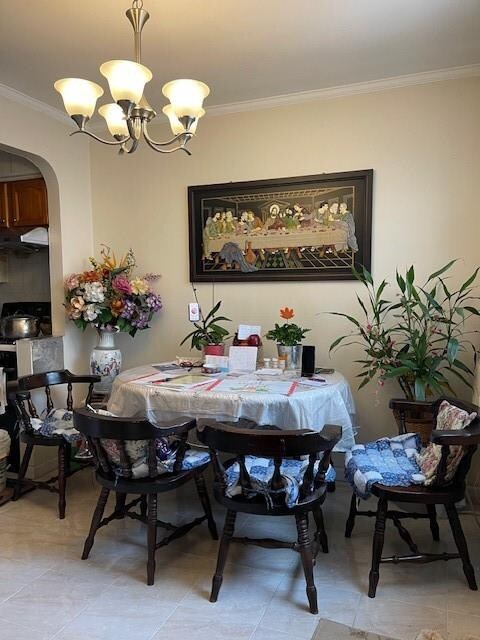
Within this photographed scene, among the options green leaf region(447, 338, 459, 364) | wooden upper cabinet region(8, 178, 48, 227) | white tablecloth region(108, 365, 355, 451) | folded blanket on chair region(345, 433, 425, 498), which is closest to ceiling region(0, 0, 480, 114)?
wooden upper cabinet region(8, 178, 48, 227)

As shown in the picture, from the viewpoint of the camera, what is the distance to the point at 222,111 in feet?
11.1

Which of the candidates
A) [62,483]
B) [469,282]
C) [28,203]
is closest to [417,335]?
[469,282]

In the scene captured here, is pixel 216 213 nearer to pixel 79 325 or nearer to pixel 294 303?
pixel 294 303

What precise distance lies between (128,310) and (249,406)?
4.64ft

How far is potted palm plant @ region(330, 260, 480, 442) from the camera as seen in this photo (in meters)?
2.65

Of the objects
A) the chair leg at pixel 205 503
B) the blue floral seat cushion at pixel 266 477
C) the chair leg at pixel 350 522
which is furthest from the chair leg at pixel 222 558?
the chair leg at pixel 350 522

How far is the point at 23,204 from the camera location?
143 inches

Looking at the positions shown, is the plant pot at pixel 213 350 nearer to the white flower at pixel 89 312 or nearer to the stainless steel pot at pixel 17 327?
the white flower at pixel 89 312

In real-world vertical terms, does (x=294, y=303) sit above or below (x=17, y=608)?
above

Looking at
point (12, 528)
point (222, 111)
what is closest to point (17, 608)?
point (12, 528)

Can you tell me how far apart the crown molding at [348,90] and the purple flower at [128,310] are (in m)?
1.46

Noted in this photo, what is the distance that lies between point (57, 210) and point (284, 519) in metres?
2.62

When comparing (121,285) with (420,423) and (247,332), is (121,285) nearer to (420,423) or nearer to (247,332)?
(247,332)

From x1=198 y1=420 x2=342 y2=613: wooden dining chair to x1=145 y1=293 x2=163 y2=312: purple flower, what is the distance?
155 centimetres
